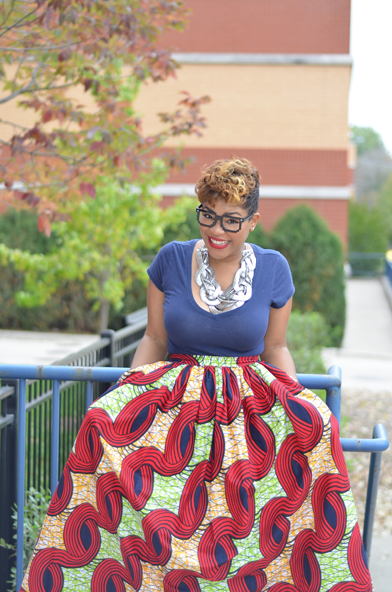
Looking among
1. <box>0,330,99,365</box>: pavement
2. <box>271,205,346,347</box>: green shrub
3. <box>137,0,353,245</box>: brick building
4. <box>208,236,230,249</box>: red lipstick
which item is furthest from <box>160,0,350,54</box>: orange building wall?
<box>208,236,230,249</box>: red lipstick

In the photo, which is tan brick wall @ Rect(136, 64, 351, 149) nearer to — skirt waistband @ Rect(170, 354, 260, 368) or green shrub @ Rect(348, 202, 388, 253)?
skirt waistband @ Rect(170, 354, 260, 368)

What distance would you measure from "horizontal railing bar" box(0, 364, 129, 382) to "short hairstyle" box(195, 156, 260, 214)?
74cm

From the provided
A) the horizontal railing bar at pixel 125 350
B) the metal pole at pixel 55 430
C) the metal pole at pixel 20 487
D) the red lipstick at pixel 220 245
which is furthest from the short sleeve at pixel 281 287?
the horizontal railing bar at pixel 125 350

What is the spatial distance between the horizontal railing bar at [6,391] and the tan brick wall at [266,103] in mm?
11072

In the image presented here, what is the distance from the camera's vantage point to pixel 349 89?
13.0 meters

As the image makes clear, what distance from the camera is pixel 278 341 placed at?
7.88ft

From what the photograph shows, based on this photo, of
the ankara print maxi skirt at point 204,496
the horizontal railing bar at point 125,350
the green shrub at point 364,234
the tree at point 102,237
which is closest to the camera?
the ankara print maxi skirt at point 204,496

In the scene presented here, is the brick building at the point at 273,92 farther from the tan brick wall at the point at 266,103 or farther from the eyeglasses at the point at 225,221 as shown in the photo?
the eyeglasses at the point at 225,221

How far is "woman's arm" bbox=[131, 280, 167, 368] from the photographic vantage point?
2412 millimetres

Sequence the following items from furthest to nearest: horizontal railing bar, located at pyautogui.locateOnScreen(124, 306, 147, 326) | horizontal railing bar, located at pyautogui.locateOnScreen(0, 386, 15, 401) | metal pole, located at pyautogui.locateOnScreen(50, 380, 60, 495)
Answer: horizontal railing bar, located at pyautogui.locateOnScreen(124, 306, 147, 326) → horizontal railing bar, located at pyautogui.locateOnScreen(0, 386, 15, 401) → metal pole, located at pyautogui.locateOnScreen(50, 380, 60, 495)

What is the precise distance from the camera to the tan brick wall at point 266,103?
42.7 ft

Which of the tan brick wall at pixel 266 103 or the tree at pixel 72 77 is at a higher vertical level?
the tan brick wall at pixel 266 103

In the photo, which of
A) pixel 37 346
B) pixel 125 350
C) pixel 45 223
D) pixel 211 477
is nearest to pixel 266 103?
pixel 37 346

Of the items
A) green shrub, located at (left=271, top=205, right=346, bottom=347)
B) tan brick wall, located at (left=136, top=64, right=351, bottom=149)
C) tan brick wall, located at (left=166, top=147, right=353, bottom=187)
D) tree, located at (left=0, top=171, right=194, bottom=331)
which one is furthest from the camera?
tan brick wall, located at (left=166, top=147, right=353, bottom=187)
